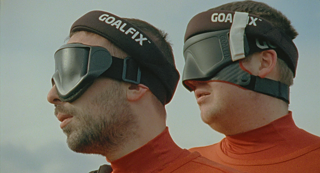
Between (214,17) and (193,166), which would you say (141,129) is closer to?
(193,166)

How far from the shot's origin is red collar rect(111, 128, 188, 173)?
326 centimetres

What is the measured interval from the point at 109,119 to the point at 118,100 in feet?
0.56

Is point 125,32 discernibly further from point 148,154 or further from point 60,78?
point 148,154

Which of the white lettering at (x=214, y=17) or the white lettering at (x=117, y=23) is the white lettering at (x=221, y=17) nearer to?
the white lettering at (x=214, y=17)

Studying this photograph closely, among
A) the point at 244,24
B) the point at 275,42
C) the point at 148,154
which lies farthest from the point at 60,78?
the point at 275,42

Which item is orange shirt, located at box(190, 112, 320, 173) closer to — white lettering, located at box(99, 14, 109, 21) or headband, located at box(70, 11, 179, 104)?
headband, located at box(70, 11, 179, 104)

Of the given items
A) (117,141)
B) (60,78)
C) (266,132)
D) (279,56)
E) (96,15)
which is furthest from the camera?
(279,56)

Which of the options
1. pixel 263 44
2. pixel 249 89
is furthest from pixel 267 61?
pixel 249 89

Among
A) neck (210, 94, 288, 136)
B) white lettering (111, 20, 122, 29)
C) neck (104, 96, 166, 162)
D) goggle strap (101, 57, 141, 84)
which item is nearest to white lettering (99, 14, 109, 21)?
white lettering (111, 20, 122, 29)

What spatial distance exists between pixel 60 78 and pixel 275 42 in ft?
7.34

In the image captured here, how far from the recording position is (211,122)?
4.12 metres

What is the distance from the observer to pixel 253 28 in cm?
422

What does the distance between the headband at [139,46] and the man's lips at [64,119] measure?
689 millimetres

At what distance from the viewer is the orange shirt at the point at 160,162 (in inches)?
127
